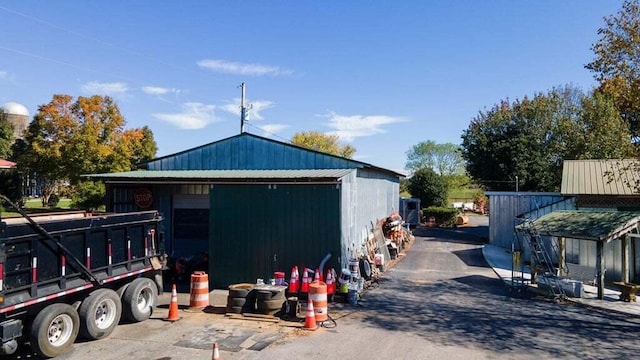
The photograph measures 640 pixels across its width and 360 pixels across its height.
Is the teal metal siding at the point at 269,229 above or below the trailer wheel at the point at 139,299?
above

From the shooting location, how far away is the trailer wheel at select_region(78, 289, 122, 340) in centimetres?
947

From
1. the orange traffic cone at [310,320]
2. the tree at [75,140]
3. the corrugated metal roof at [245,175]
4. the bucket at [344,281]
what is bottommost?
the orange traffic cone at [310,320]

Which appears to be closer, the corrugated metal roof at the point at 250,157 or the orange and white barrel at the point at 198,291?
the orange and white barrel at the point at 198,291

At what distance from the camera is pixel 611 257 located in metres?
18.1

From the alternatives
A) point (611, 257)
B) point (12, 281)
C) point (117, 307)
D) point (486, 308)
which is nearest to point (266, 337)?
point (117, 307)

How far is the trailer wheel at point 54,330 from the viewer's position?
8.28 m

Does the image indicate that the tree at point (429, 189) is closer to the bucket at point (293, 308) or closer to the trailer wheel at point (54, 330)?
the bucket at point (293, 308)

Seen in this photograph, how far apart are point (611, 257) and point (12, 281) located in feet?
67.5

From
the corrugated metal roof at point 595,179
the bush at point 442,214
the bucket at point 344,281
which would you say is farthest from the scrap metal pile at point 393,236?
the bush at point 442,214

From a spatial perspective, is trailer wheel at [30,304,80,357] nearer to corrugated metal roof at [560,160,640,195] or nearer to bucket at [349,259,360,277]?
bucket at [349,259,360,277]

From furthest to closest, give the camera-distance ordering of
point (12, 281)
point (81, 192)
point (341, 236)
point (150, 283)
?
point (81, 192)
point (341, 236)
point (150, 283)
point (12, 281)

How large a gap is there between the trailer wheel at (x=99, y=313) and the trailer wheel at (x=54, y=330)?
0.27 metres

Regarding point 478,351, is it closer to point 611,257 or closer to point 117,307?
point 117,307

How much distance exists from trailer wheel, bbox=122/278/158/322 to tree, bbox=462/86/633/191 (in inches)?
1346
